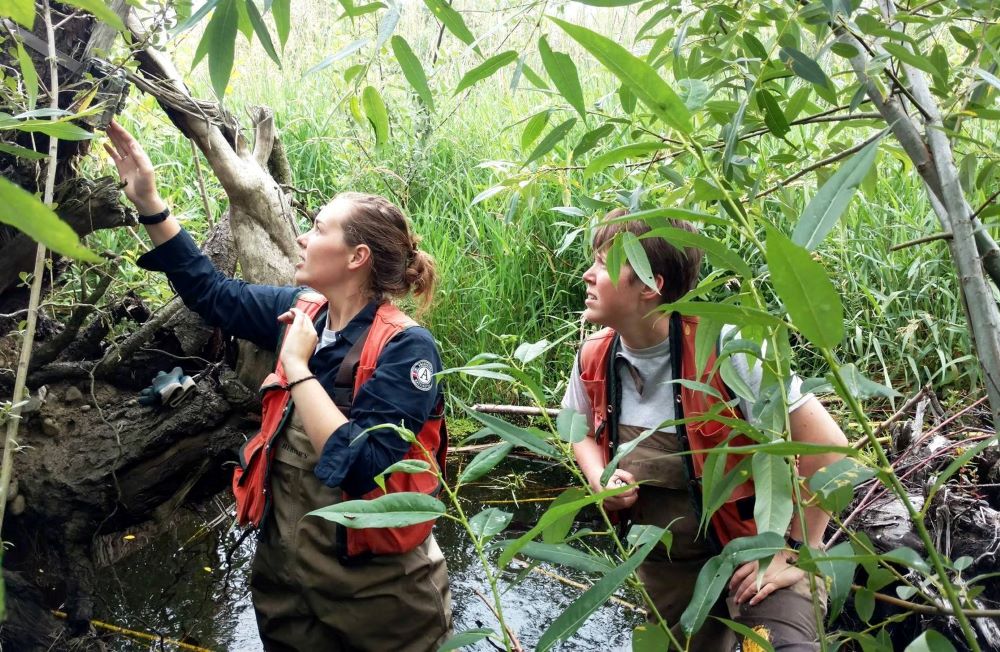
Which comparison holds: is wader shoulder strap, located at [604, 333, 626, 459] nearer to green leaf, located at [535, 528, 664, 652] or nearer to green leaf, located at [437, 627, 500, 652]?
green leaf, located at [437, 627, 500, 652]

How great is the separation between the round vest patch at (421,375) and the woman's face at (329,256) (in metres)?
0.42

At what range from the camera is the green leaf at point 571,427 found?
3.67 feet

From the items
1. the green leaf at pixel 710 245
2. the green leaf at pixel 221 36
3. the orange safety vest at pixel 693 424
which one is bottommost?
the orange safety vest at pixel 693 424

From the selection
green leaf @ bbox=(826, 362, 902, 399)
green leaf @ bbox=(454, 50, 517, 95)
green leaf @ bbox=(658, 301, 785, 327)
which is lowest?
green leaf @ bbox=(826, 362, 902, 399)

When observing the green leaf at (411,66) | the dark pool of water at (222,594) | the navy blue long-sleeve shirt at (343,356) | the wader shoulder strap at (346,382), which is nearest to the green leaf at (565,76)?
the green leaf at (411,66)

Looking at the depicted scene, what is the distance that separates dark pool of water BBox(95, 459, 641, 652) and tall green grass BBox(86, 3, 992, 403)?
102 cm

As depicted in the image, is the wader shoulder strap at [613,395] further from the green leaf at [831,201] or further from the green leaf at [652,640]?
the green leaf at [831,201]

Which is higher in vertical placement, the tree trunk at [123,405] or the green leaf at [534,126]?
the green leaf at [534,126]

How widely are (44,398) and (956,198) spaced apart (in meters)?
A: 2.75

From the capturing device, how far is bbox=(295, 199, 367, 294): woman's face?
250 cm

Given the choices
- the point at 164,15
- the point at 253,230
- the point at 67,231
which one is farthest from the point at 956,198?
the point at 253,230

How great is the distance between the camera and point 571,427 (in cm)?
113

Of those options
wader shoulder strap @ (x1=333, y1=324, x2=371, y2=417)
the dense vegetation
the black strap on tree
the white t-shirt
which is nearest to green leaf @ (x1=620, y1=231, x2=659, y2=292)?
the dense vegetation

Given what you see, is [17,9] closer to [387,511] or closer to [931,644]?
[387,511]
